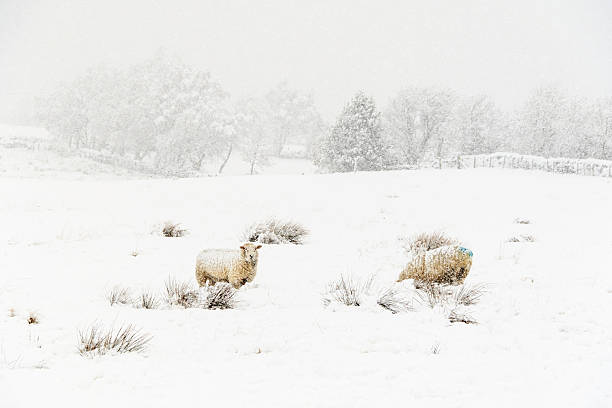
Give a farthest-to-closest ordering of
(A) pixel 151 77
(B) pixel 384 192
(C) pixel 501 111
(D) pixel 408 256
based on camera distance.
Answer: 1. (C) pixel 501 111
2. (A) pixel 151 77
3. (B) pixel 384 192
4. (D) pixel 408 256

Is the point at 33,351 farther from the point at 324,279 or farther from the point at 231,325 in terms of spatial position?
the point at 324,279

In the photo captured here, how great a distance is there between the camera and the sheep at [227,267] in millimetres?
4945

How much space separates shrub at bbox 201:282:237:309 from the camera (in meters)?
4.23

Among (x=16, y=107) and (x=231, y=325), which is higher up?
(x=16, y=107)

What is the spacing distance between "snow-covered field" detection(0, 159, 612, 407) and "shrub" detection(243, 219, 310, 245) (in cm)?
39

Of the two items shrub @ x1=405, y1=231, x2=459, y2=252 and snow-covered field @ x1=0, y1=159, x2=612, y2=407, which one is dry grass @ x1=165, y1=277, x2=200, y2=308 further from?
shrub @ x1=405, y1=231, x2=459, y2=252

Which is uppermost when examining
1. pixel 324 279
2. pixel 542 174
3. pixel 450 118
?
pixel 450 118

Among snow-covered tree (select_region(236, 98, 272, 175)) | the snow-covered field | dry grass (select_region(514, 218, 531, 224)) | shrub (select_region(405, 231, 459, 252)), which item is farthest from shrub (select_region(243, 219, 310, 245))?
snow-covered tree (select_region(236, 98, 272, 175))

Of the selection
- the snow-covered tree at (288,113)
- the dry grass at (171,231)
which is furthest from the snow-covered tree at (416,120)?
the dry grass at (171,231)

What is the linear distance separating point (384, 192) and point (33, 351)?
14.6 meters

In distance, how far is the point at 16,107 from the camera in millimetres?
88312

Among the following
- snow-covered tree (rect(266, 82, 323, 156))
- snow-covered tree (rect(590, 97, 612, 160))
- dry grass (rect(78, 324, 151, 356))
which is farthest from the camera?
snow-covered tree (rect(266, 82, 323, 156))

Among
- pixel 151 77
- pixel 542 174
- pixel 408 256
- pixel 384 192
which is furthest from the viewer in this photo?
pixel 151 77

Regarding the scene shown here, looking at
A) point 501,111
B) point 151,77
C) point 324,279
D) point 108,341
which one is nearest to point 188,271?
point 324,279
